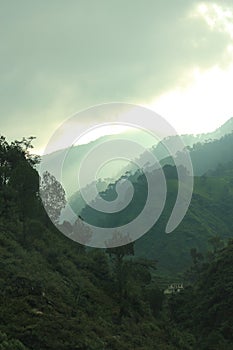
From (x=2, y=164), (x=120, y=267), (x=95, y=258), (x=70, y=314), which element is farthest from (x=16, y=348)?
(x=2, y=164)

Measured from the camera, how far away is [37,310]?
78.7 feet

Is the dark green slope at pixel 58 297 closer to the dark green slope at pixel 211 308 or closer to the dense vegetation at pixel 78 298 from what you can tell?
the dense vegetation at pixel 78 298

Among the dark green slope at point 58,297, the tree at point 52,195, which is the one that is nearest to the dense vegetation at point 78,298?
the dark green slope at point 58,297

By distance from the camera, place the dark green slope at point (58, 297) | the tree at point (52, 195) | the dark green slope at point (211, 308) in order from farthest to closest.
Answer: the tree at point (52, 195) → the dark green slope at point (211, 308) → the dark green slope at point (58, 297)

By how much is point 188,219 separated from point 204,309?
127m

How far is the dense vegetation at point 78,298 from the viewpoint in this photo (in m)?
22.7

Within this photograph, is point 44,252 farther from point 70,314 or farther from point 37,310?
point 37,310

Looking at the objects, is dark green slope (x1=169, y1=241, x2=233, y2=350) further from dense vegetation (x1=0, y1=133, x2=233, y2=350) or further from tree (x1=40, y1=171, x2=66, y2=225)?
tree (x1=40, y1=171, x2=66, y2=225)

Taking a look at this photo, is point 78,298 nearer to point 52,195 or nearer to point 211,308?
point 211,308

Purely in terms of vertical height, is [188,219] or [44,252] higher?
[188,219]

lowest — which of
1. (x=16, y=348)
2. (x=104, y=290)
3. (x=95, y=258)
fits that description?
(x=16, y=348)

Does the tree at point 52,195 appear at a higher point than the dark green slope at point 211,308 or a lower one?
higher

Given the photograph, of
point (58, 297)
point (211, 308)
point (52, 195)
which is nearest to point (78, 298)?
point (58, 297)

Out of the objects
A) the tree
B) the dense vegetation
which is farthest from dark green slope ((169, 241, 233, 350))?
the tree
